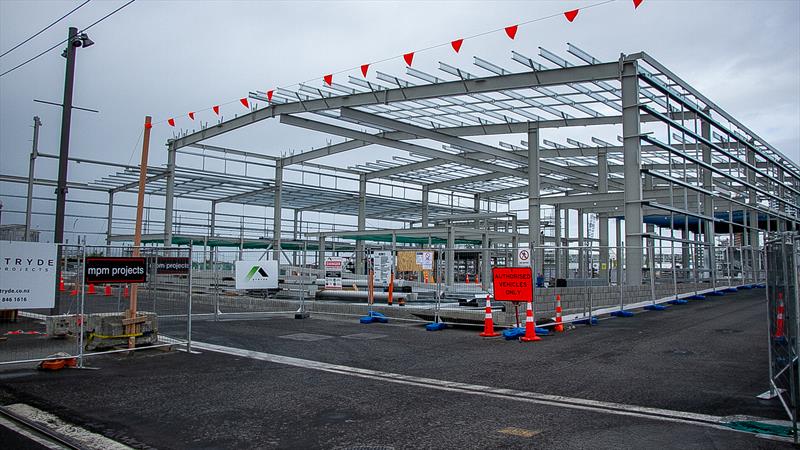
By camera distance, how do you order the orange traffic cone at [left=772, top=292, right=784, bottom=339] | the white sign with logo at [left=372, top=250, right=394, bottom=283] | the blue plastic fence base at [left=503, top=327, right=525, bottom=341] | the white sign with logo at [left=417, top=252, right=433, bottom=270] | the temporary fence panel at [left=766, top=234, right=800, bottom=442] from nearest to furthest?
the temporary fence panel at [left=766, top=234, right=800, bottom=442] → the orange traffic cone at [left=772, top=292, right=784, bottom=339] → the blue plastic fence base at [left=503, top=327, right=525, bottom=341] → the white sign with logo at [left=417, top=252, right=433, bottom=270] → the white sign with logo at [left=372, top=250, right=394, bottom=283]

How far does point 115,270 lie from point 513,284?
8657 millimetres

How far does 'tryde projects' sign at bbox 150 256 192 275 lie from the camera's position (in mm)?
12680

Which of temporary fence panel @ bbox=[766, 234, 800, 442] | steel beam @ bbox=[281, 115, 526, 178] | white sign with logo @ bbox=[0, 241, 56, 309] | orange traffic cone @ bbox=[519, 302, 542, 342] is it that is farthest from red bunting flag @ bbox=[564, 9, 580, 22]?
steel beam @ bbox=[281, 115, 526, 178]

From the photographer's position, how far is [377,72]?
66.5 ft

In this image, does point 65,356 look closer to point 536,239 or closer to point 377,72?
point 377,72

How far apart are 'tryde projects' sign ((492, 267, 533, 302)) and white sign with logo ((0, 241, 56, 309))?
30.8 feet

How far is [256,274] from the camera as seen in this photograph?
18.1 metres

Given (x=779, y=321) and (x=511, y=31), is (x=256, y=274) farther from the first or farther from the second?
(x=779, y=321)

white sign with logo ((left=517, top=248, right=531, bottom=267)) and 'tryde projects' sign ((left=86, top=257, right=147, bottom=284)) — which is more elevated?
white sign with logo ((left=517, top=248, right=531, bottom=267))

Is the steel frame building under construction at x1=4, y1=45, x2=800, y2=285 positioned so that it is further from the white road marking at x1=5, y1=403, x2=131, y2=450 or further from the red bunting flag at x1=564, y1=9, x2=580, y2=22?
the white road marking at x1=5, y1=403, x2=131, y2=450

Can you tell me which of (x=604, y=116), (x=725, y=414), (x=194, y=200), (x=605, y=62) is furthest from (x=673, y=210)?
(x=194, y=200)

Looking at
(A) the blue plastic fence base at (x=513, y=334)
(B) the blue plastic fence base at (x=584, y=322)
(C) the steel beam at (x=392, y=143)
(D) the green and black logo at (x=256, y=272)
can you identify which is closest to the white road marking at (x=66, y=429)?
(A) the blue plastic fence base at (x=513, y=334)

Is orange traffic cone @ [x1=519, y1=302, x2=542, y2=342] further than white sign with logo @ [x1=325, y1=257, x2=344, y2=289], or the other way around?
white sign with logo @ [x1=325, y1=257, x2=344, y2=289]

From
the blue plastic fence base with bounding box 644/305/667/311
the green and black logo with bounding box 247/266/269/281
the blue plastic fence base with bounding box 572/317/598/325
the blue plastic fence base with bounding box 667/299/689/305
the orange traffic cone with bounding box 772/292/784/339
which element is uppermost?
the green and black logo with bounding box 247/266/269/281
